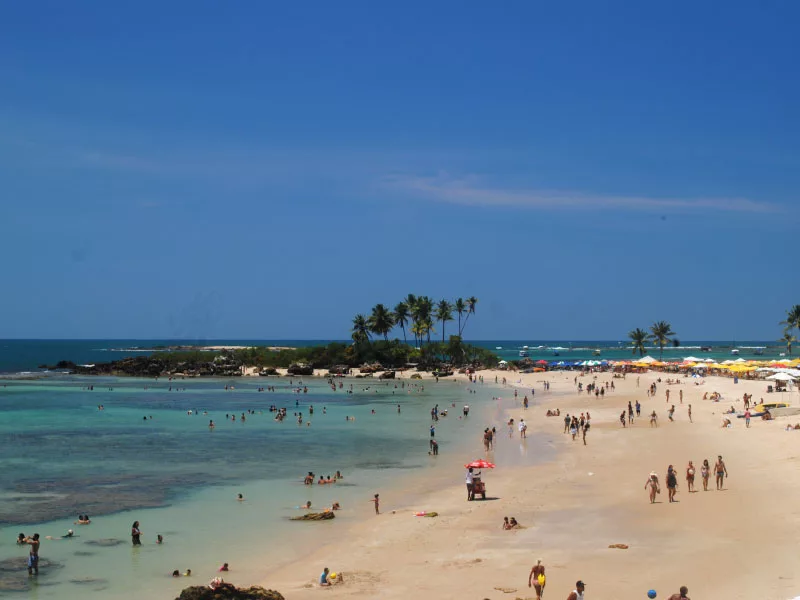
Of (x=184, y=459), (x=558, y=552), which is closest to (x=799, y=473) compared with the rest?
(x=558, y=552)

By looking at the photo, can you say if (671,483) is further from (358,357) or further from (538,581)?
(358,357)

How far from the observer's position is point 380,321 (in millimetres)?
125875

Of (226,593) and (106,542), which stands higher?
(226,593)

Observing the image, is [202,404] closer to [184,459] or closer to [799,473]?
[184,459]

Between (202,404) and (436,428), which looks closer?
(436,428)

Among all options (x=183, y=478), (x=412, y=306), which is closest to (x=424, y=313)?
(x=412, y=306)

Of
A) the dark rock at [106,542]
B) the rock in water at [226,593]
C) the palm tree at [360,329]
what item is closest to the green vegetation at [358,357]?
the palm tree at [360,329]

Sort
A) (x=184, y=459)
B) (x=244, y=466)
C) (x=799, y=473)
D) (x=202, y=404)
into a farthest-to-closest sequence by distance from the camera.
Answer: (x=202, y=404), (x=184, y=459), (x=244, y=466), (x=799, y=473)

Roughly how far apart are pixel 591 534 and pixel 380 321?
346ft

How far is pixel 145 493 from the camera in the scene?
1164 inches

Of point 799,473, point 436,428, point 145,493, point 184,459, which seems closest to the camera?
point 799,473

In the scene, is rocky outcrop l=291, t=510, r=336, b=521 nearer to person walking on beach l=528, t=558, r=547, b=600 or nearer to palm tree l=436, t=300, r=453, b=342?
person walking on beach l=528, t=558, r=547, b=600

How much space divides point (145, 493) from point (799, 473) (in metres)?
25.0

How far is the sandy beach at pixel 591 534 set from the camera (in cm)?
1642
